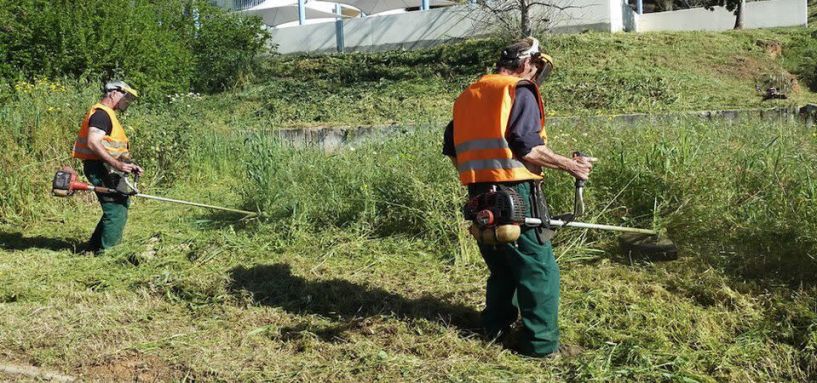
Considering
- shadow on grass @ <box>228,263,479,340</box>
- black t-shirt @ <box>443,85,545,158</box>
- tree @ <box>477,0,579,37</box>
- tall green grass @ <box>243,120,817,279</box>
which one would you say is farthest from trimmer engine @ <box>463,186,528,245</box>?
tree @ <box>477,0,579,37</box>

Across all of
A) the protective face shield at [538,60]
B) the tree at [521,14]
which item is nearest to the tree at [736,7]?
the tree at [521,14]

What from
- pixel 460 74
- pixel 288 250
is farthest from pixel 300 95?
pixel 288 250

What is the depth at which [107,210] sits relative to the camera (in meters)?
6.66

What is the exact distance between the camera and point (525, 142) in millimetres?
3807

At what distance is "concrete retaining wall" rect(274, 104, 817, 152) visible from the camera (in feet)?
25.4

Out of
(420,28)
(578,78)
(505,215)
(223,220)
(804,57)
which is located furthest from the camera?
(420,28)

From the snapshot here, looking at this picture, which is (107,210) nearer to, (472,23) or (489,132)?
(489,132)

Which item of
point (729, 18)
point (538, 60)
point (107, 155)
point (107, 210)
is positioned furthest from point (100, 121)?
point (729, 18)

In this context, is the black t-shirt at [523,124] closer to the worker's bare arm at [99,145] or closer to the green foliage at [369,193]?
the green foliage at [369,193]

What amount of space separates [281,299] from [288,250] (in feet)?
3.86

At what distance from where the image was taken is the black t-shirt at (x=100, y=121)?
6.48 meters

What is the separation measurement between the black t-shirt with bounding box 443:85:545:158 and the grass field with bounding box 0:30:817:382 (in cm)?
120

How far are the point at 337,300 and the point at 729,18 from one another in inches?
880

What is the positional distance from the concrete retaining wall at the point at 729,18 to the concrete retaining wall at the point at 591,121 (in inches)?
500
